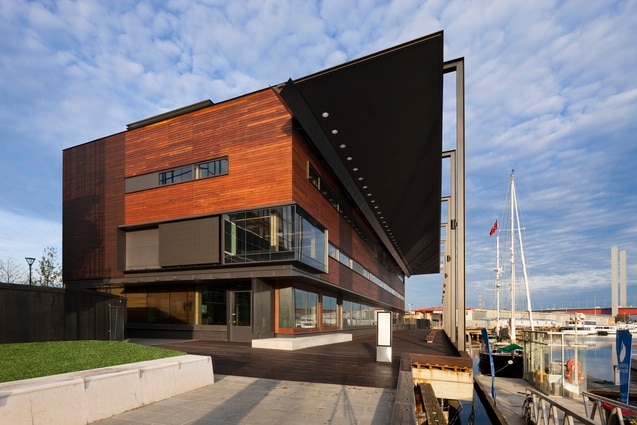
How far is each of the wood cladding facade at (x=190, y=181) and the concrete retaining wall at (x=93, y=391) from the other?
12535 mm

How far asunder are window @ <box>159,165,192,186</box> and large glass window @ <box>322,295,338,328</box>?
12.8 m

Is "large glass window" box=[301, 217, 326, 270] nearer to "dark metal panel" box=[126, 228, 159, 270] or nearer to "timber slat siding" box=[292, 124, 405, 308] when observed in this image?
"timber slat siding" box=[292, 124, 405, 308]

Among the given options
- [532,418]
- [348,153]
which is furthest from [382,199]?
[532,418]

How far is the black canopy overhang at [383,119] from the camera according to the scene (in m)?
13.3

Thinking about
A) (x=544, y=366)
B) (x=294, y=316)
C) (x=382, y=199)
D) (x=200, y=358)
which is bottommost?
(x=544, y=366)

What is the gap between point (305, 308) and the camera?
24.6m

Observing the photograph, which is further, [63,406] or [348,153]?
[348,153]

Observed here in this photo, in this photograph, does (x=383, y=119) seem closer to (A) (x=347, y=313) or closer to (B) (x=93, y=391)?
(B) (x=93, y=391)

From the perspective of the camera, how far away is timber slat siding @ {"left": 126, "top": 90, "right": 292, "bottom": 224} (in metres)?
20.5

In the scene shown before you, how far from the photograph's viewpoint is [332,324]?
3103 cm

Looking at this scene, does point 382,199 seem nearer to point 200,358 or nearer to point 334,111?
point 334,111

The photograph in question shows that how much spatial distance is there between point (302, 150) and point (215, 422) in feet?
55.9

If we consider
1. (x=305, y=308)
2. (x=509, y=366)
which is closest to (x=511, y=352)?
(x=509, y=366)

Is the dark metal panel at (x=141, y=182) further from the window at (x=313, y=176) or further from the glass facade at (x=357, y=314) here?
the glass facade at (x=357, y=314)
